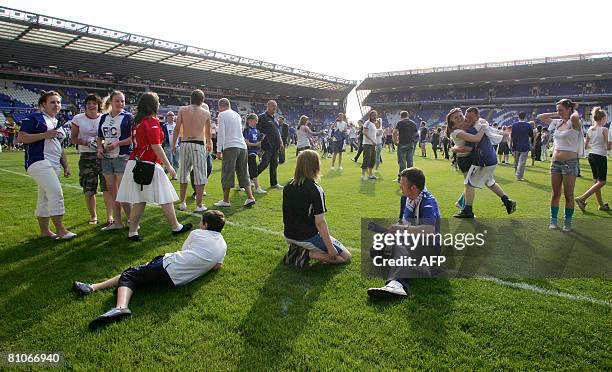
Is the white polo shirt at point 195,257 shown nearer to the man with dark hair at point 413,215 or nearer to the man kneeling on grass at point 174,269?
the man kneeling on grass at point 174,269

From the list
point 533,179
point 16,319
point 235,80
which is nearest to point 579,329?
point 16,319

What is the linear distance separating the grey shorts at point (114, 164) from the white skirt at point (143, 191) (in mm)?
712

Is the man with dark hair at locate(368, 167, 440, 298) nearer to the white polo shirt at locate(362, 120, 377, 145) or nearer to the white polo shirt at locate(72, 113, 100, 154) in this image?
the white polo shirt at locate(72, 113, 100, 154)

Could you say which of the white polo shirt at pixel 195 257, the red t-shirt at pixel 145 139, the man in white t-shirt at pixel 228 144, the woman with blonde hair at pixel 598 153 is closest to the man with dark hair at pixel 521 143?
the woman with blonde hair at pixel 598 153

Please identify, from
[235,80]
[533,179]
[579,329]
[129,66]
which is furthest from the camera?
[235,80]

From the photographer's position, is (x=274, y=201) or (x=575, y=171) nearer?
(x=575, y=171)

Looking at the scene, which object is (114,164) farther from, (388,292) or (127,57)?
(127,57)

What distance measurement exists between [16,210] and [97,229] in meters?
2.39

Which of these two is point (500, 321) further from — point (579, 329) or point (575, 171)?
point (575, 171)

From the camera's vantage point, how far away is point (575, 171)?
17.9ft

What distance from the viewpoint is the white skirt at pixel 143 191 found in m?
4.66

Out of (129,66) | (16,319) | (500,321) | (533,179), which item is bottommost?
(16,319)

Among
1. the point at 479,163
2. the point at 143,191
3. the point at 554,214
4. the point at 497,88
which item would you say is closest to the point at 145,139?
the point at 143,191

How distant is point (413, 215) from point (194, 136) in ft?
13.4
